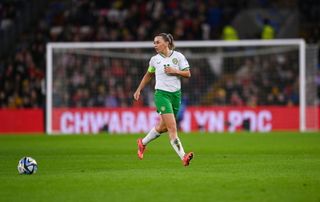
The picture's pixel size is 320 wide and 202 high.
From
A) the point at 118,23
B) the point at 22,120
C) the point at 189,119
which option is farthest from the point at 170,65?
the point at 118,23

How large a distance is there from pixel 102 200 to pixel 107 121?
20.9 m

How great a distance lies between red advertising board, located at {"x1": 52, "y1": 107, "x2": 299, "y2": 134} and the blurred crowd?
1.26ft

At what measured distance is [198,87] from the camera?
3145 centimetres

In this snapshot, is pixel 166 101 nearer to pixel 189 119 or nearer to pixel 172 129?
pixel 172 129

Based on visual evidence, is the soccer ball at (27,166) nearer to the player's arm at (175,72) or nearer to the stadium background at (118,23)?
the player's arm at (175,72)

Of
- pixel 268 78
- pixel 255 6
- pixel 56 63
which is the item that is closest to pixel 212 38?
pixel 255 6

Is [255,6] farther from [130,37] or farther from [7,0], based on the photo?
[7,0]

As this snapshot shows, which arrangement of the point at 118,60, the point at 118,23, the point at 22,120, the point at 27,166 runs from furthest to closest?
the point at 118,23
the point at 118,60
the point at 22,120
the point at 27,166

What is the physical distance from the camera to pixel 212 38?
3644 cm

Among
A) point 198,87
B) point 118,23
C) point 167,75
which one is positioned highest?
point 118,23

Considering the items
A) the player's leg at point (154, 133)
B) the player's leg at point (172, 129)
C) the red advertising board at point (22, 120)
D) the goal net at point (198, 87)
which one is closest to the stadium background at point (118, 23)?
the red advertising board at point (22, 120)

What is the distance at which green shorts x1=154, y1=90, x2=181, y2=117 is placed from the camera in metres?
15.1

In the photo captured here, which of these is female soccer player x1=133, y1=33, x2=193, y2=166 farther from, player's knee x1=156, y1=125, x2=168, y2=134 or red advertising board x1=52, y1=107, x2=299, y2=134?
red advertising board x1=52, y1=107, x2=299, y2=134

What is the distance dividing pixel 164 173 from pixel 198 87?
18.1m
